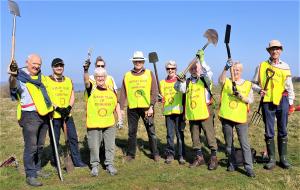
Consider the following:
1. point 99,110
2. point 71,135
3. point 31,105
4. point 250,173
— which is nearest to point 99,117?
point 99,110

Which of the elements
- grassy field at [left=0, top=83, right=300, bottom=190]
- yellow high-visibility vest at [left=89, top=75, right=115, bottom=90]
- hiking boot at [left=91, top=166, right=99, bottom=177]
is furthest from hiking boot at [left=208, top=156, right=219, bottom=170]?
yellow high-visibility vest at [left=89, top=75, right=115, bottom=90]

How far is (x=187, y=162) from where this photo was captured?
1052cm

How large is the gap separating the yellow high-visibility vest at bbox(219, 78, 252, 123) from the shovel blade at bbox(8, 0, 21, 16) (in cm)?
546

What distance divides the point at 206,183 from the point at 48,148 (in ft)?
18.1

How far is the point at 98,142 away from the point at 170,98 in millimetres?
2411

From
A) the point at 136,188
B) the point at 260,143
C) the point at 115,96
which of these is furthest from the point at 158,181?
the point at 260,143

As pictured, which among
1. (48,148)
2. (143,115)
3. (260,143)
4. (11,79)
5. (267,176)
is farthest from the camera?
(260,143)

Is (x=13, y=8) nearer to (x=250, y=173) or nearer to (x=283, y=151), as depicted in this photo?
(x=250, y=173)

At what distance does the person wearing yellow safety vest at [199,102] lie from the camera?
9570 millimetres

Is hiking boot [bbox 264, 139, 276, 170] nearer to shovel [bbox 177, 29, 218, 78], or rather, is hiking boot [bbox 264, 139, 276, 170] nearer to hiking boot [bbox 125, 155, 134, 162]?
shovel [bbox 177, 29, 218, 78]

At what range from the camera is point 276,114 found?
32.7 ft

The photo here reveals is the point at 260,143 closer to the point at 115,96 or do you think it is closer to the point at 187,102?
the point at 187,102

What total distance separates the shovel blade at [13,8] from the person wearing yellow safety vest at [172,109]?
4138mm

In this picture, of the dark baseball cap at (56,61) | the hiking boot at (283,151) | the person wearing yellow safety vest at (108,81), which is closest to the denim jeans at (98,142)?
the person wearing yellow safety vest at (108,81)
